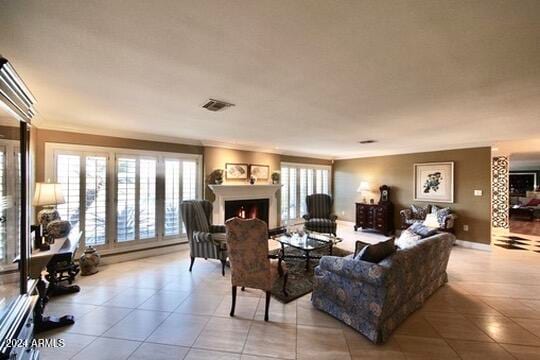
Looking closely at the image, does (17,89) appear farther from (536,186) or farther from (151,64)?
(536,186)

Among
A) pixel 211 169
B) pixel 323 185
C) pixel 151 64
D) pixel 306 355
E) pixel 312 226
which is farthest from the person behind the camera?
pixel 323 185

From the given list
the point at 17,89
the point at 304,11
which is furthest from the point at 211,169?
the point at 304,11

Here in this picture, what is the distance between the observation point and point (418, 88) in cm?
236

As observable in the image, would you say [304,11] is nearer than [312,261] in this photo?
Yes

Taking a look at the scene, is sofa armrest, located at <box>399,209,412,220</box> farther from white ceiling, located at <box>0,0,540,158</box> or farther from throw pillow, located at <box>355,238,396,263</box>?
throw pillow, located at <box>355,238,396,263</box>

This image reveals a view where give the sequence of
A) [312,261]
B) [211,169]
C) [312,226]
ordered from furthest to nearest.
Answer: [312,226]
[211,169]
[312,261]

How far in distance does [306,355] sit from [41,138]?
486 centimetres

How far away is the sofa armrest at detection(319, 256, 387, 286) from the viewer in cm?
218

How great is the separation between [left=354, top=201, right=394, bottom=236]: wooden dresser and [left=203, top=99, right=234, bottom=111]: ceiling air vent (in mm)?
5644

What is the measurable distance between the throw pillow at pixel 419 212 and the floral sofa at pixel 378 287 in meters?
3.44

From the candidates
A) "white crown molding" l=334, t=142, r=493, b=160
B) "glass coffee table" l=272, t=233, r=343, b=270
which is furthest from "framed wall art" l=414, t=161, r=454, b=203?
"glass coffee table" l=272, t=233, r=343, b=270

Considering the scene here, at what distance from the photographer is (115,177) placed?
14.4 feet

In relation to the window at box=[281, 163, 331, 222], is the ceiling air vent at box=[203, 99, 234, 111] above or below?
above

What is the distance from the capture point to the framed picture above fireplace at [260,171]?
6.34m
